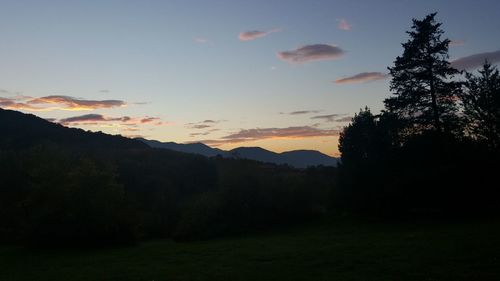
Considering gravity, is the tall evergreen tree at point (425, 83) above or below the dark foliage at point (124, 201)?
above

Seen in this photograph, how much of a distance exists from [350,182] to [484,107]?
1692 cm

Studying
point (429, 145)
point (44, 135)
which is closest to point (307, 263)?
point (429, 145)

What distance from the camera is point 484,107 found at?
2000 inches

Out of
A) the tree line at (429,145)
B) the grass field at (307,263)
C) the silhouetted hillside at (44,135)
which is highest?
the silhouetted hillside at (44,135)

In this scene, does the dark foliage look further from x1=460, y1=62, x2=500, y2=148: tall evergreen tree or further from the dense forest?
x1=460, y1=62, x2=500, y2=148: tall evergreen tree

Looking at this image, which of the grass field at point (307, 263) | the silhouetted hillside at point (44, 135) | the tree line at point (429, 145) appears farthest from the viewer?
the silhouetted hillside at point (44, 135)

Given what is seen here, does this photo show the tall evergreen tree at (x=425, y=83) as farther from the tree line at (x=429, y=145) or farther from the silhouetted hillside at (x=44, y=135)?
the silhouetted hillside at (x=44, y=135)

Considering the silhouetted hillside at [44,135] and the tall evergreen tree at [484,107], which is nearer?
the tall evergreen tree at [484,107]

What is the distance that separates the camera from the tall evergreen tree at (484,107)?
50.1m

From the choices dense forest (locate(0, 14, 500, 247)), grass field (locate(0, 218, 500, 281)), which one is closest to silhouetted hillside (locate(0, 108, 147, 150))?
dense forest (locate(0, 14, 500, 247))

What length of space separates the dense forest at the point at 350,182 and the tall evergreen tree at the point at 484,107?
0.36 ft

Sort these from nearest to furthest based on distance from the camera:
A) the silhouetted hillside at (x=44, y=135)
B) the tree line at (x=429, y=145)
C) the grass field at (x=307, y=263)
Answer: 1. the grass field at (x=307, y=263)
2. the tree line at (x=429, y=145)
3. the silhouetted hillside at (x=44, y=135)

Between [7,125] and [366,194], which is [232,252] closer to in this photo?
[366,194]

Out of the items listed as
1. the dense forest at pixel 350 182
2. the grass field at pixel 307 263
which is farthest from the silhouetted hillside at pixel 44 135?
the grass field at pixel 307 263
